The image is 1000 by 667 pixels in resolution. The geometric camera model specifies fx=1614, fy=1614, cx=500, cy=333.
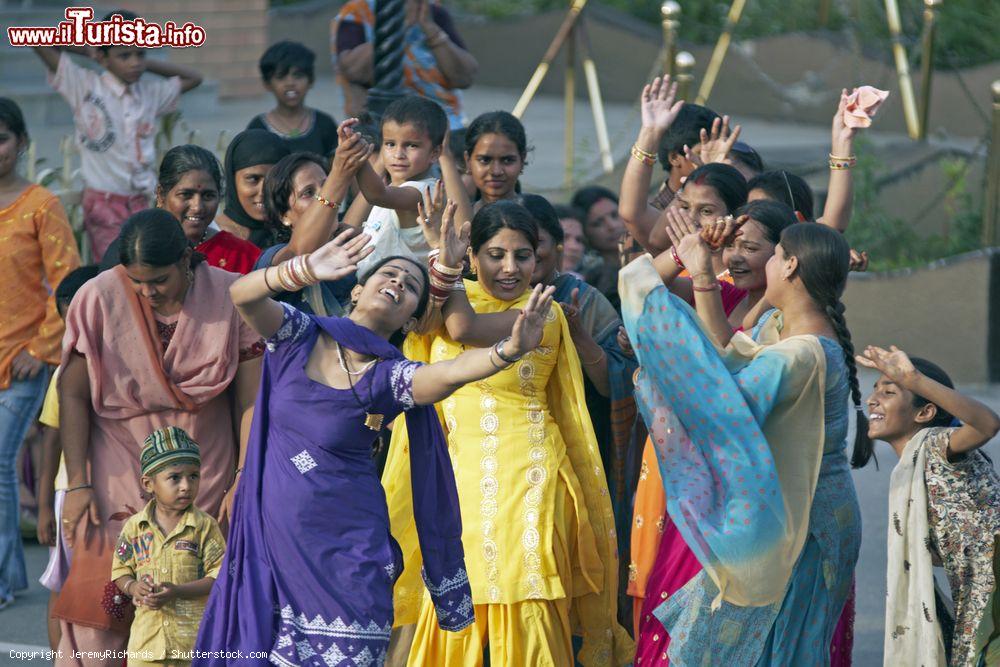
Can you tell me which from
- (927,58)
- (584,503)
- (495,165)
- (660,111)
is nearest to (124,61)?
(495,165)

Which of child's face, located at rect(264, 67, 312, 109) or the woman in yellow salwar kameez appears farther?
child's face, located at rect(264, 67, 312, 109)

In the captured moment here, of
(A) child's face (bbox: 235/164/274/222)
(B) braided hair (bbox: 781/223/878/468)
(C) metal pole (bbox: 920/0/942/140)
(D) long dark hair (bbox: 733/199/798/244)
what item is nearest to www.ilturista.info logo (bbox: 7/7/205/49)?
(A) child's face (bbox: 235/164/274/222)

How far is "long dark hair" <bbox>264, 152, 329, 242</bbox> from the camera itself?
591 cm

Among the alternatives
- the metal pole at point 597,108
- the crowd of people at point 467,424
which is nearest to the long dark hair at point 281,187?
the crowd of people at point 467,424

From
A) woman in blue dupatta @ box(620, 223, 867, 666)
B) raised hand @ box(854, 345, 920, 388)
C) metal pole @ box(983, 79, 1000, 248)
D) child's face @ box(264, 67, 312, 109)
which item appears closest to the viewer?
woman in blue dupatta @ box(620, 223, 867, 666)

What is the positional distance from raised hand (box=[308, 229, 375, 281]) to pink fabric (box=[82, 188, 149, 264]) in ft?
13.7

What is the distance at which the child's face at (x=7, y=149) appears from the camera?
6.68 meters

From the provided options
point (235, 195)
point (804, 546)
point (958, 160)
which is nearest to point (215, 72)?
point (958, 160)

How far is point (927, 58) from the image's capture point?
12.1m

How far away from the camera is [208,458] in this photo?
5531mm

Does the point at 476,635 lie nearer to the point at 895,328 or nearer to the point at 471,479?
the point at 471,479

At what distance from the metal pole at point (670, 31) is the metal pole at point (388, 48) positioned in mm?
2581

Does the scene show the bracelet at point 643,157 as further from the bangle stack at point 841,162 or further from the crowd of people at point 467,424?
the bangle stack at point 841,162

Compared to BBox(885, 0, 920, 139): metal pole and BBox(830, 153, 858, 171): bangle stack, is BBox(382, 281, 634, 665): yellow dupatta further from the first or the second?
BBox(885, 0, 920, 139): metal pole
